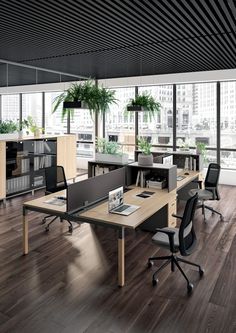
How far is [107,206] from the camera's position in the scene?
179 inches

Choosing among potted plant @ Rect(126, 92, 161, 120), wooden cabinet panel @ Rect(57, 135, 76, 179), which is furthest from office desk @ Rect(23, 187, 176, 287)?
wooden cabinet panel @ Rect(57, 135, 76, 179)

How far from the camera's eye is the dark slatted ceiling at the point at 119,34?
4219 millimetres

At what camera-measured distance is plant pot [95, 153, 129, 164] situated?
19.3 ft

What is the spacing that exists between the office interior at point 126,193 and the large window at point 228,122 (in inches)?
1.2

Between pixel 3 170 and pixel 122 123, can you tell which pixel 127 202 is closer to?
pixel 3 170

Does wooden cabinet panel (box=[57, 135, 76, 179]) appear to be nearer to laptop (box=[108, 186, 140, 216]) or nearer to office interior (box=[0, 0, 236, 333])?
office interior (box=[0, 0, 236, 333])

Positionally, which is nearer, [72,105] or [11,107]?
[72,105]

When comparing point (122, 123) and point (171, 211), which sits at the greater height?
point (122, 123)

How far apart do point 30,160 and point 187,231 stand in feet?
17.5

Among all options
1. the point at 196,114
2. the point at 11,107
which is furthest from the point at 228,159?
the point at 11,107

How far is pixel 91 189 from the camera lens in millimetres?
4719

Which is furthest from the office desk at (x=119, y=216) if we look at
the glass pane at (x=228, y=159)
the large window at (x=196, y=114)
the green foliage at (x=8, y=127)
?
the large window at (x=196, y=114)

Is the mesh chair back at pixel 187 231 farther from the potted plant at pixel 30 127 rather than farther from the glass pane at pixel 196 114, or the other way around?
the glass pane at pixel 196 114

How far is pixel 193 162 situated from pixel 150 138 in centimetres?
343
